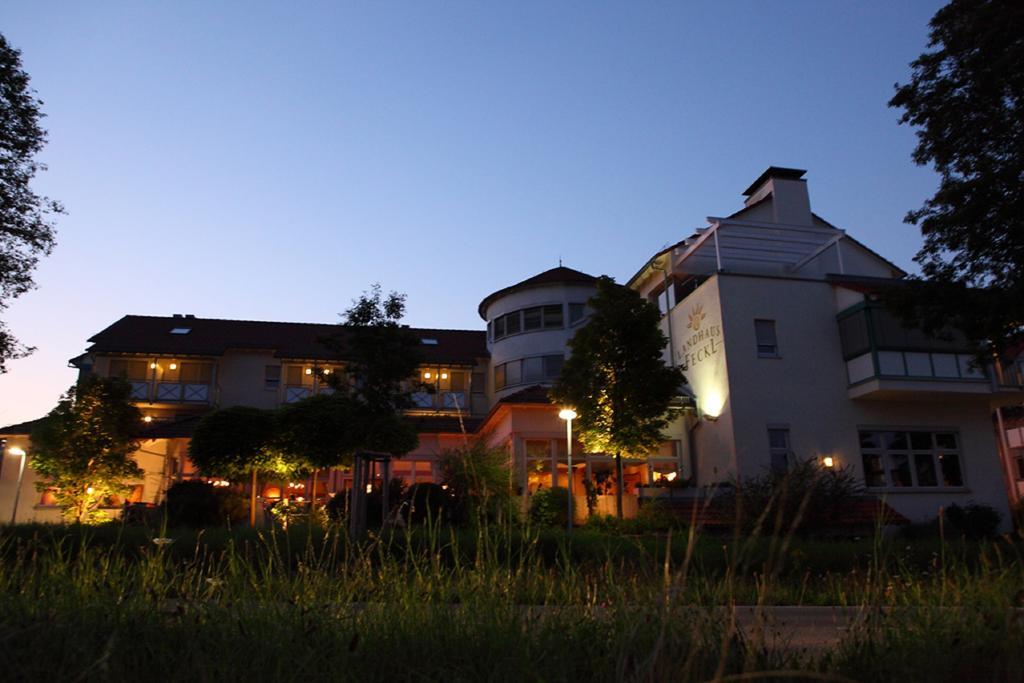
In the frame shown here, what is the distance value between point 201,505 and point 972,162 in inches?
754

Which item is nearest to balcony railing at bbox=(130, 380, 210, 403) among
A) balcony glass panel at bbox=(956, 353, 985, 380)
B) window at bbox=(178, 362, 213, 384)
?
window at bbox=(178, 362, 213, 384)

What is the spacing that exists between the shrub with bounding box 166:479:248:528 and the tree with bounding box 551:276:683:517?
29.3 ft

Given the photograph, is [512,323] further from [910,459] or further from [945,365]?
[945,365]

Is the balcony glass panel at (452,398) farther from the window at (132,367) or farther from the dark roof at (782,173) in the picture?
the dark roof at (782,173)

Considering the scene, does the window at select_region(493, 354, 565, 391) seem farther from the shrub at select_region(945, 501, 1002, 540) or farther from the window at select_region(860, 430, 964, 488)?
the shrub at select_region(945, 501, 1002, 540)

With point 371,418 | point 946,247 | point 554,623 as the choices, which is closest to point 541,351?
point 371,418

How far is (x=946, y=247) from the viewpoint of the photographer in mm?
16344

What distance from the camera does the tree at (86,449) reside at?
21.8 m

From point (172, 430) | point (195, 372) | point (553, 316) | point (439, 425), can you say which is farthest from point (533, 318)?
point (195, 372)

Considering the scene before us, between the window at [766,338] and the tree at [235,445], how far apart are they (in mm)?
13474

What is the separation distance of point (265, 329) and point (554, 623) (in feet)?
131

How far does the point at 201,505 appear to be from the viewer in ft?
58.3

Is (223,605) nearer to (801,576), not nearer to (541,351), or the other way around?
(801,576)

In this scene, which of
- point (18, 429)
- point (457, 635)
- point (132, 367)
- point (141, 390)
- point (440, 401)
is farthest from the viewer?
point (440, 401)
